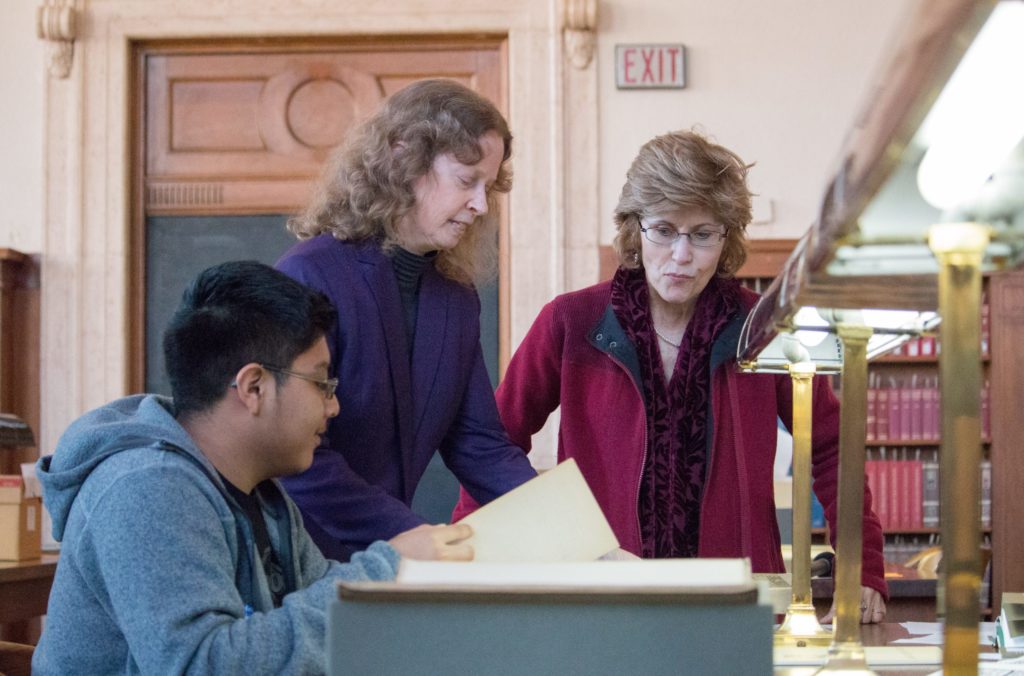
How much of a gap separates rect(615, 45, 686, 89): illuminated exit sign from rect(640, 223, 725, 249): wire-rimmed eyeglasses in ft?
13.9

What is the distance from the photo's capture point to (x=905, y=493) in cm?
644

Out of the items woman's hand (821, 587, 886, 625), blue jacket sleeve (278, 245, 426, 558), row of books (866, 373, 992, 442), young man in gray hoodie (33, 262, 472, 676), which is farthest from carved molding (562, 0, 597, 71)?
young man in gray hoodie (33, 262, 472, 676)

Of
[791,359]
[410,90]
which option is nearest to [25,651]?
[410,90]

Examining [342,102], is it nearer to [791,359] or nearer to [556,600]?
[791,359]

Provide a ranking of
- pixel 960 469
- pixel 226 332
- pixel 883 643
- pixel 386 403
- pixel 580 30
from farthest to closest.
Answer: pixel 580 30 < pixel 386 403 < pixel 883 643 < pixel 226 332 < pixel 960 469

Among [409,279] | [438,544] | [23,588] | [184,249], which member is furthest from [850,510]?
[184,249]

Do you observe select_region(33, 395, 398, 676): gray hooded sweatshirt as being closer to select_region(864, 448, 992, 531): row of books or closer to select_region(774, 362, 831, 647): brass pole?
select_region(774, 362, 831, 647): brass pole

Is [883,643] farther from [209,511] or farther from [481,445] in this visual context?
[209,511]

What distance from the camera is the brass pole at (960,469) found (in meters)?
0.93

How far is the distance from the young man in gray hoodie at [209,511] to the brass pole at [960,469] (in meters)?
0.62

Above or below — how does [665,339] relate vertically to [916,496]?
above

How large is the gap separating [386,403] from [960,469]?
1.33 metres

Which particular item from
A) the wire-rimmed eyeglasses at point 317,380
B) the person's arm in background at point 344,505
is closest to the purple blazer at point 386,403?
the person's arm in background at point 344,505

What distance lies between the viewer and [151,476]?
1463mm
